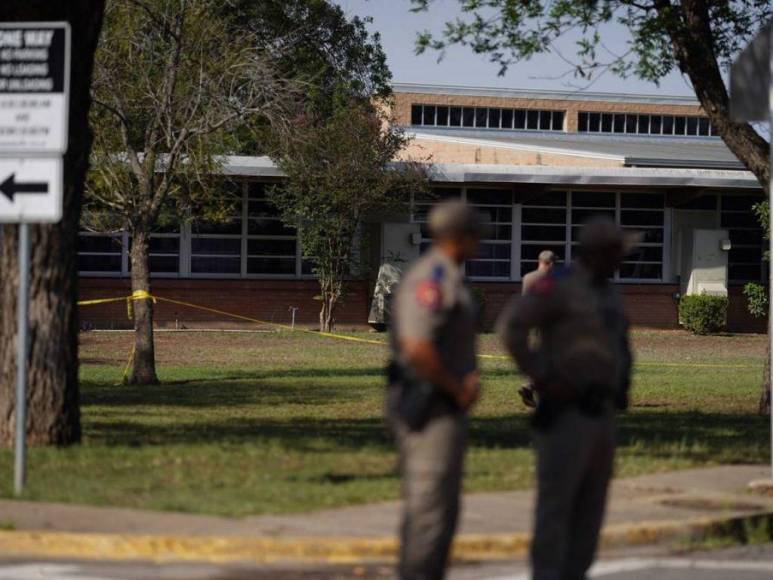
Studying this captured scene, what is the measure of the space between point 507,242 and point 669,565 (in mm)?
37466

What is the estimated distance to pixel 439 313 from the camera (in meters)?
6.76

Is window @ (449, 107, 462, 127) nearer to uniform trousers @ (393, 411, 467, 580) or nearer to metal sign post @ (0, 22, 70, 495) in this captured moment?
metal sign post @ (0, 22, 70, 495)

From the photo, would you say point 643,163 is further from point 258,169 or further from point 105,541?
point 105,541

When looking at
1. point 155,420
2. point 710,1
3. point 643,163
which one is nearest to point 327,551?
point 155,420

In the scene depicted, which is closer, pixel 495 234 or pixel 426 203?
pixel 426 203

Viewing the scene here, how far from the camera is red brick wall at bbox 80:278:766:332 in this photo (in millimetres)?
43125

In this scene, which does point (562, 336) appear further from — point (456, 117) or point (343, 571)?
point (456, 117)

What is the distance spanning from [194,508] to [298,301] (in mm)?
34453

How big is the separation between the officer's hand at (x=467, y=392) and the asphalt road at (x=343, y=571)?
2150mm

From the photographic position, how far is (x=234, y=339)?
39.1 m

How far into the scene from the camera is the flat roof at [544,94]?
266 ft

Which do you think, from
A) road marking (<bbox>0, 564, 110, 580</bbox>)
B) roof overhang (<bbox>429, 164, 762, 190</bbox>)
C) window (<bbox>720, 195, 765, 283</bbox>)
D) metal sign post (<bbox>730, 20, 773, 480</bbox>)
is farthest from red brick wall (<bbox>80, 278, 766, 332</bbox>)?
road marking (<bbox>0, 564, 110, 580</bbox>)

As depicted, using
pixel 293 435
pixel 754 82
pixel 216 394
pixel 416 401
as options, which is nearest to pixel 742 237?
pixel 216 394

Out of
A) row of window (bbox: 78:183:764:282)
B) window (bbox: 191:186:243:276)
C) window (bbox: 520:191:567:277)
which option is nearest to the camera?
row of window (bbox: 78:183:764:282)
